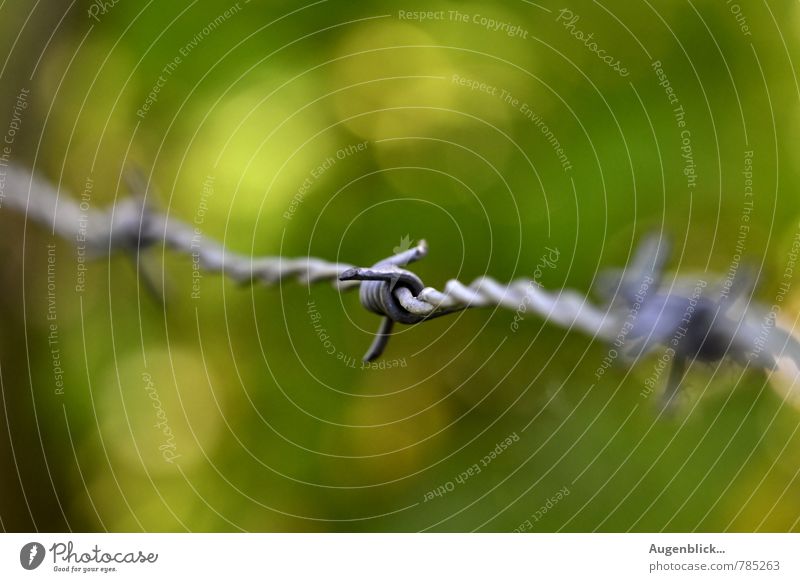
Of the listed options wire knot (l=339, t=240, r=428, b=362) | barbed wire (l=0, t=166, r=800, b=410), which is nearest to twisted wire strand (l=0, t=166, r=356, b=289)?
barbed wire (l=0, t=166, r=800, b=410)

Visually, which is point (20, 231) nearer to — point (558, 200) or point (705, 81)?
point (558, 200)

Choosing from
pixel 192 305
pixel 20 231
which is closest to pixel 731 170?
pixel 192 305
